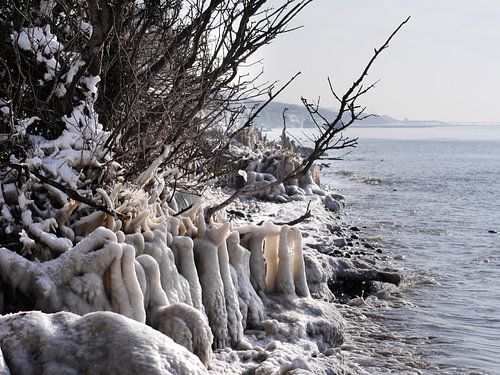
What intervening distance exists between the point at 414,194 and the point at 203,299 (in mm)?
24819

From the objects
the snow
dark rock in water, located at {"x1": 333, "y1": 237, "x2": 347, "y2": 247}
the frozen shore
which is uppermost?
the snow

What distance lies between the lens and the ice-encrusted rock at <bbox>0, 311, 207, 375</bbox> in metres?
3.22

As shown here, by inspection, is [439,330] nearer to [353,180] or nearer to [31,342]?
[31,342]

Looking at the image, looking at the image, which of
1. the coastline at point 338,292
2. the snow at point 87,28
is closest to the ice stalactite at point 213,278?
the coastline at point 338,292

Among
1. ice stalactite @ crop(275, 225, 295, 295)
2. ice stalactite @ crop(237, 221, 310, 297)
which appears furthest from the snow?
ice stalactite @ crop(275, 225, 295, 295)

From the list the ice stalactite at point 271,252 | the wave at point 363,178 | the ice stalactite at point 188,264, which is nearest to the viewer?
the ice stalactite at point 188,264

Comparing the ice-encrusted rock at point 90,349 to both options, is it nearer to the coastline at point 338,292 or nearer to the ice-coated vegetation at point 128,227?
the ice-coated vegetation at point 128,227

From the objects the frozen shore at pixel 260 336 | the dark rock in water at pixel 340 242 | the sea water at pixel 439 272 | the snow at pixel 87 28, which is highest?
the snow at pixel 87 28

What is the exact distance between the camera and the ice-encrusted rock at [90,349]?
10.6 ft

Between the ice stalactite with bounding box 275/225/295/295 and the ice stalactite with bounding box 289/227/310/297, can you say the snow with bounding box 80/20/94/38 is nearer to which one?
the ice stalactite with bounding box 275/225/295/295

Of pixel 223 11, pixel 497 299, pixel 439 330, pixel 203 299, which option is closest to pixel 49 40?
pixel 223 11

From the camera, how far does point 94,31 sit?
5.98m

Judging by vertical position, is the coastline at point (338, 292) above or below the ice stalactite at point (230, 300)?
below

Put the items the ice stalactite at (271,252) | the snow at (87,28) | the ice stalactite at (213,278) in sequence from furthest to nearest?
the ice stalactite at (271,252) → the snow at (87,28) → the ice stalactite at (213,278)
